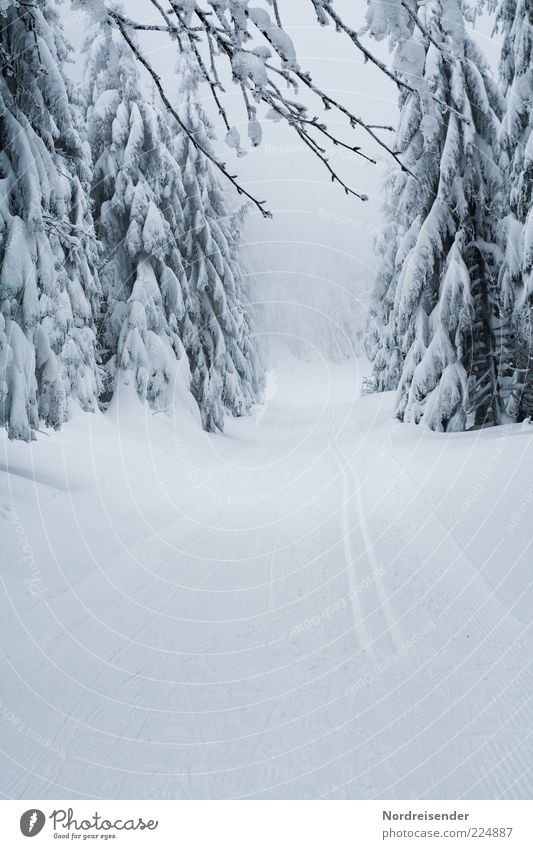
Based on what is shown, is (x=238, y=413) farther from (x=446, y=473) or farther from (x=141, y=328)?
(x=446, y=473)

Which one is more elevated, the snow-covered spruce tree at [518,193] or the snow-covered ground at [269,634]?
the snow-covered spruce tree at [518,193]

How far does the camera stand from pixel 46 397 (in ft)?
28.8

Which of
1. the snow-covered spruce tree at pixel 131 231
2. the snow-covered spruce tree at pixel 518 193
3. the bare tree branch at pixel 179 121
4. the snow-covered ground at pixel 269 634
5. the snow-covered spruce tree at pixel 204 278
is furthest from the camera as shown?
the snow-covered spruce tree at pixel 204 278

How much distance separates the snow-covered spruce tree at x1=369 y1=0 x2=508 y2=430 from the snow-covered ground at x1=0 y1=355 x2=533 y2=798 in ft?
12.7

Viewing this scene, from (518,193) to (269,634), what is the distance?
10.3m

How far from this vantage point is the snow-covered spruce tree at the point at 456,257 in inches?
506

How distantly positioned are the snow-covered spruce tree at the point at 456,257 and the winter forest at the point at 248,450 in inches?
2.9

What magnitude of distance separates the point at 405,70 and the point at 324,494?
27.9 ft
